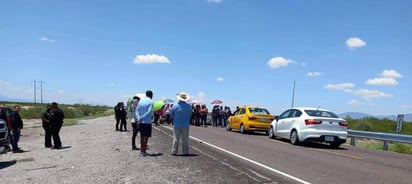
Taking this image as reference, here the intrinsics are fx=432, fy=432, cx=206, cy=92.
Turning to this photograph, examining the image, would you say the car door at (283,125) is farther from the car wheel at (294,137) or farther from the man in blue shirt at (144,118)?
the man in blue shirt at (144,118)

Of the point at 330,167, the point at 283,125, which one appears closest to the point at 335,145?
the point at 283,125

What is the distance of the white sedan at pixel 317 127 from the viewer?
16594mm

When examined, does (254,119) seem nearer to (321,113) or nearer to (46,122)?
(321,113)

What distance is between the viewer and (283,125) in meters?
18.9

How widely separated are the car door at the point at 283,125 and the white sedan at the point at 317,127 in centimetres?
44

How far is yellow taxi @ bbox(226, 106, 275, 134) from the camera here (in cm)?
2367

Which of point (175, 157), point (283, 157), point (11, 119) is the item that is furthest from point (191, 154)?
point (11, 119)

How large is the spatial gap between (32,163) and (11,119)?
4.20 m

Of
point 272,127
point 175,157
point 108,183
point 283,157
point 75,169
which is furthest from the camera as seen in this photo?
point 272,127

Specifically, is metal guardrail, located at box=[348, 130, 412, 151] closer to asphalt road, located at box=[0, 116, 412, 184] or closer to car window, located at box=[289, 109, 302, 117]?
car window, located at box=[289, 109, 302, 117]

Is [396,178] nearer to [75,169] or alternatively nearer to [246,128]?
[75,169]

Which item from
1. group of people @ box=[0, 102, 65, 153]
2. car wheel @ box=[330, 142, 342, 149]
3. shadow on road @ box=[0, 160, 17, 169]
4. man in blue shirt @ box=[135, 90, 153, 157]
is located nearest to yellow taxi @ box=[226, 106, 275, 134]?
car wheel @ box=[330, 142, 342, 149]

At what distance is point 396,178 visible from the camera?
31.1 feet

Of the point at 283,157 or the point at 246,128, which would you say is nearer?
the point at 283,157
